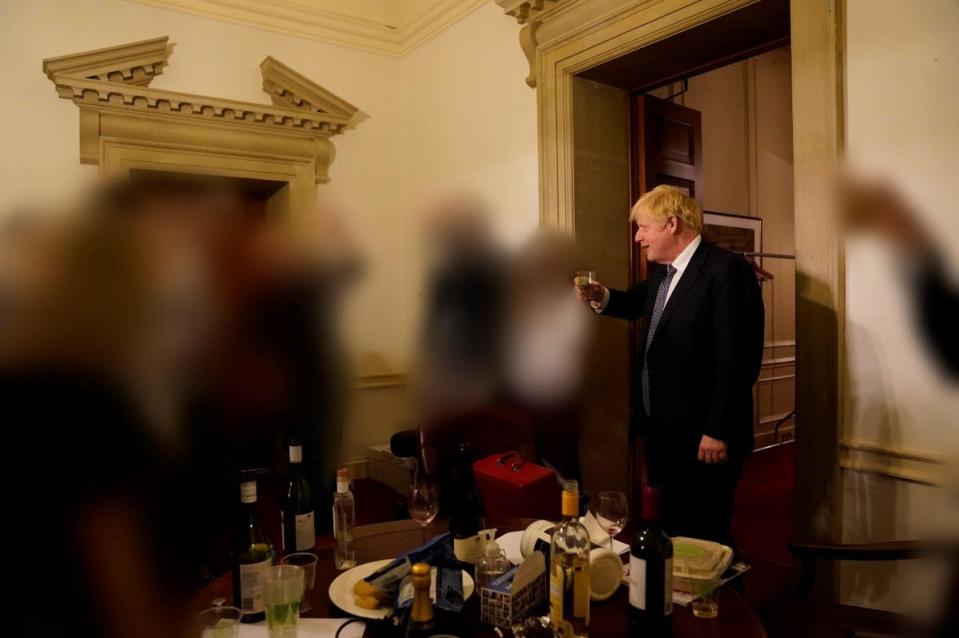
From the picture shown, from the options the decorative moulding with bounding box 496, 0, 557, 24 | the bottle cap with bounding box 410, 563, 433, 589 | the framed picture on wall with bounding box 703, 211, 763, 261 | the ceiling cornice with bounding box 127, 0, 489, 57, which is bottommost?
the bottle cap with bounding box 410, 563, 433, 589

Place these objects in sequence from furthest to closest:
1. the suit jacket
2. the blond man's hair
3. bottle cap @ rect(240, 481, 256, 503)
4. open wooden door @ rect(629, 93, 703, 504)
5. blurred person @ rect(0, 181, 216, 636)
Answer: open wooden door @ rect(629, 93, 703, 504)
the blond man's hair
the suit jacket
bottle cap @ rect(240, 481, 256, 503)
blurred person @ rect(0, 181, 216, 636)

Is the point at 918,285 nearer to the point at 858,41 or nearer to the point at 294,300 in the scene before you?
the point at 858,41

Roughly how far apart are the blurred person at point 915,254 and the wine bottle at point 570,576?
2.56ft

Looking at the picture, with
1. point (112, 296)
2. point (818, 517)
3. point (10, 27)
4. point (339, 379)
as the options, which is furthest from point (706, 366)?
point (10, 27)

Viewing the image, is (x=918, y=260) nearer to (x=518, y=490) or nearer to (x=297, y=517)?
(x=518, y=490)

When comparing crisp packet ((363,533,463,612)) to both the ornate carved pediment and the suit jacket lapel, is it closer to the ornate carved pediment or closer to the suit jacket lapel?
the suit jacket lapel

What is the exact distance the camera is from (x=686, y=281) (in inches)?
64.2

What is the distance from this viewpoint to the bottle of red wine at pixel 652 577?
0.81 metres

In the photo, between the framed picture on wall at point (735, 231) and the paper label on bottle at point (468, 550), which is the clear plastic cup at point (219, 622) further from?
the framed picture on wall at point (735, 231)

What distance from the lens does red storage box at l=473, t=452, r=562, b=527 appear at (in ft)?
5.18

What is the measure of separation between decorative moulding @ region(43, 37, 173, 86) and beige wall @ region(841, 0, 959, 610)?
8.26ft

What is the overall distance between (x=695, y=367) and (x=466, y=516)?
851 mm

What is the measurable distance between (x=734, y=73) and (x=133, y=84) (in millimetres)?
2972

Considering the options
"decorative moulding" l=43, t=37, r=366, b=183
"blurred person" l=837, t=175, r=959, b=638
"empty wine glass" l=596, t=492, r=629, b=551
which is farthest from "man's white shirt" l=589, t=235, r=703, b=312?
"decorative moulding" l=43, t=37, r=366, b=183
